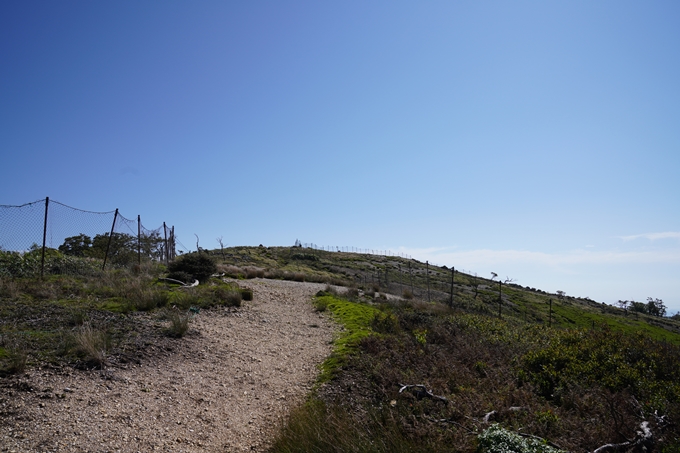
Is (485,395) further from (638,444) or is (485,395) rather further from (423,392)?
(638,444)

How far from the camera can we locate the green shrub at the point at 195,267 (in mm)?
17188

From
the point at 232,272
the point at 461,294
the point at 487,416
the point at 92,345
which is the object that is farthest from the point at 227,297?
the point at 461,294

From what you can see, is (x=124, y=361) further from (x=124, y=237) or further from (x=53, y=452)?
(x=124, y=237)

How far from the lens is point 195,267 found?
56.7 ft

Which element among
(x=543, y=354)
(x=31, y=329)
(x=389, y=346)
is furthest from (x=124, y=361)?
(x=543, y=354)

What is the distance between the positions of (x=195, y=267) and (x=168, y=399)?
11.9 metres

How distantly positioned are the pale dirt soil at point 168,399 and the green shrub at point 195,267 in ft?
25.7

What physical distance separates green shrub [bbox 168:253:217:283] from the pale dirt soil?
25.7ft

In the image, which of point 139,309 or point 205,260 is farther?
point 205,260

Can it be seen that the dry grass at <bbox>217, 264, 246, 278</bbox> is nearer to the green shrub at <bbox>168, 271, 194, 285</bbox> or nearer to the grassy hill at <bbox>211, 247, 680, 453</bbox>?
the green shrub at <bbox>168, 271, 194, 285</bbox>

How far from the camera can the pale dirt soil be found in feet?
15.3

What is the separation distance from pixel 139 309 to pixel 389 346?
6.50m

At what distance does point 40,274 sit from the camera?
13484mm

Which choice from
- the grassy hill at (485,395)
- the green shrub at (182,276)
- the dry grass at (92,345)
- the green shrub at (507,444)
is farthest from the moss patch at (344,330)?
the green shrub at (182,276)
